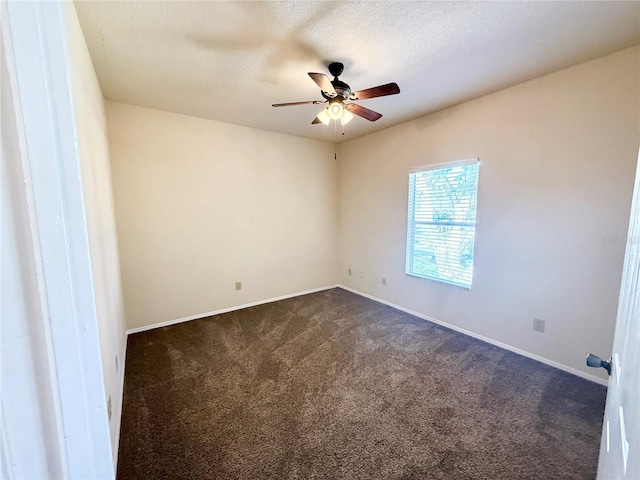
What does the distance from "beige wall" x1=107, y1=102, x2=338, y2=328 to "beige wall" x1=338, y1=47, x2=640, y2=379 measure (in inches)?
72.4

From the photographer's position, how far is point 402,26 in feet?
5.74

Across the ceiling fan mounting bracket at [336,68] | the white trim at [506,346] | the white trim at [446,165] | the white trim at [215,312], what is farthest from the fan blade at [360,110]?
the white trim at [215,312]

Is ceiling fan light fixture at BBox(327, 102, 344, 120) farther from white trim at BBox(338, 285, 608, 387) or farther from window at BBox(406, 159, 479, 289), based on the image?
white trim at BBox(338, 285, 608, 387)

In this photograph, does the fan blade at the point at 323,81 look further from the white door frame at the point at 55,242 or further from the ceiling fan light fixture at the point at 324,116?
the white door frame at the point at 55,242

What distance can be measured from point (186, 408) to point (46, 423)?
1934 mm

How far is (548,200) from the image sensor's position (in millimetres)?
2395

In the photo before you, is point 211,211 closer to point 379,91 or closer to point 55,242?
point 379,91

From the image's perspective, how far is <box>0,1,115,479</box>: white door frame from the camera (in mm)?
348

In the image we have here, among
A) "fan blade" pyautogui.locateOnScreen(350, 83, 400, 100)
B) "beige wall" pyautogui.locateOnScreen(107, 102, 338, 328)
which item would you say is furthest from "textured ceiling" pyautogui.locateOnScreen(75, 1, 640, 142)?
"beige wall" pyautogui.locateOnScreen(107, 102, 338, 328)

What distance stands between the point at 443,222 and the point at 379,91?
6.02ft

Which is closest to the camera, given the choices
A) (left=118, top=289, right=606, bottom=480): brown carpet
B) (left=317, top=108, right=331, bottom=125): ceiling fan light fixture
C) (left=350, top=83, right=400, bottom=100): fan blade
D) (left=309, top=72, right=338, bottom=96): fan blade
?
(left=118, top=289, right=606, bottom=480): brown carpet

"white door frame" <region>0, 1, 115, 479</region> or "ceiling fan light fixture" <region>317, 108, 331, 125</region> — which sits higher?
"ceiling fan light fixture" <region>317, 108, 331, 125</region>

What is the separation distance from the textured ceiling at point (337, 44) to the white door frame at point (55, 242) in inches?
64.5

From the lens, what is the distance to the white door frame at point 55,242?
1.14ft
